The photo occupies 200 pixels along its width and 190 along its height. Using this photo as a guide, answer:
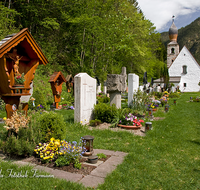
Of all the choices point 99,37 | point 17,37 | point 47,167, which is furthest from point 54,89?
point 99,37

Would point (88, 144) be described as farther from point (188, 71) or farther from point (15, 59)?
point (188, 71)

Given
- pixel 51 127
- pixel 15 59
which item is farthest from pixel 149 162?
pixel 15 59

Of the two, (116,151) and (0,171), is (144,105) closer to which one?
(116,151)

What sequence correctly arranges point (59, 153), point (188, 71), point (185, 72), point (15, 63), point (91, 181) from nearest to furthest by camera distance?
point (91, 181)
point (59, 153)
point (15, 63)
point (188, 71)
point (185, 72)

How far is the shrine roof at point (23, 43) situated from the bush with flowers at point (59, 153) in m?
2.38

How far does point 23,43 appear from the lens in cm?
515

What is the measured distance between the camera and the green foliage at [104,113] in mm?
8203

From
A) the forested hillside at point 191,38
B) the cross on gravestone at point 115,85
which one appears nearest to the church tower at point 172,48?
the cross on gravestone at point 115,85

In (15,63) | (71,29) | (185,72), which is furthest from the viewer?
(185,72)

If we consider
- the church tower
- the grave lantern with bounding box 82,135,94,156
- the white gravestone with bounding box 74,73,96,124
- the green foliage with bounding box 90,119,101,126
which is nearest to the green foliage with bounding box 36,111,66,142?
the grave lantern with bounding box 82,135,94,156

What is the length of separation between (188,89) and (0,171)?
4664cm

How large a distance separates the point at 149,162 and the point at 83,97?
4020mm

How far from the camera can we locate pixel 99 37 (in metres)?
21.1

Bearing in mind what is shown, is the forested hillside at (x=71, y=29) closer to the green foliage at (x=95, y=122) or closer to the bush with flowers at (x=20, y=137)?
the green foliage at (x=95, y=122)
